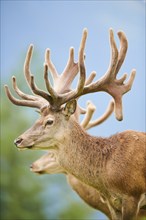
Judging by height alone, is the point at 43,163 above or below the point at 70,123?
below

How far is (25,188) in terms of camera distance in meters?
3.90

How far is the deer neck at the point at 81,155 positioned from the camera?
7.54 feet

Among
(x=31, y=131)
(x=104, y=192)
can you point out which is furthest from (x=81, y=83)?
(x=104, y=192)

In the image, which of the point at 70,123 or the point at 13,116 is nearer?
the point at 70,123

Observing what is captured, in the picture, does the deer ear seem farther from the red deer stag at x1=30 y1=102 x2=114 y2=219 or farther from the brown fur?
the red deer stag at x1=30 y1=102 x2=114 y2=219

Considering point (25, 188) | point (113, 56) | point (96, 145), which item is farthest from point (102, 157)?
point (25, 188)

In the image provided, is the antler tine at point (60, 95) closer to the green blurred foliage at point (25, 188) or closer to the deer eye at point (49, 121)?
the deer eye at point (49, 121)

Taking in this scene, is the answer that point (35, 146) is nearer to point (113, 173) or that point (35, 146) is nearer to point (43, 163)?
point (113, 173)

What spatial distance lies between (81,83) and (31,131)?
30cm

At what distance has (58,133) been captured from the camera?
2350 millimetres

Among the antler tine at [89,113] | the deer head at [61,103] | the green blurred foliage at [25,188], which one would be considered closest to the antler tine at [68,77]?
the deer head at [61,103]

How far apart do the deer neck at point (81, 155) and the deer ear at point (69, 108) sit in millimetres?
48

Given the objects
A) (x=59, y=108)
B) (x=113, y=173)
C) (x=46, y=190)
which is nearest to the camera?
(x=113, y=173)

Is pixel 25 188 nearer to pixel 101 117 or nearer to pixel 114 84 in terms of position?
pixel 101 117
